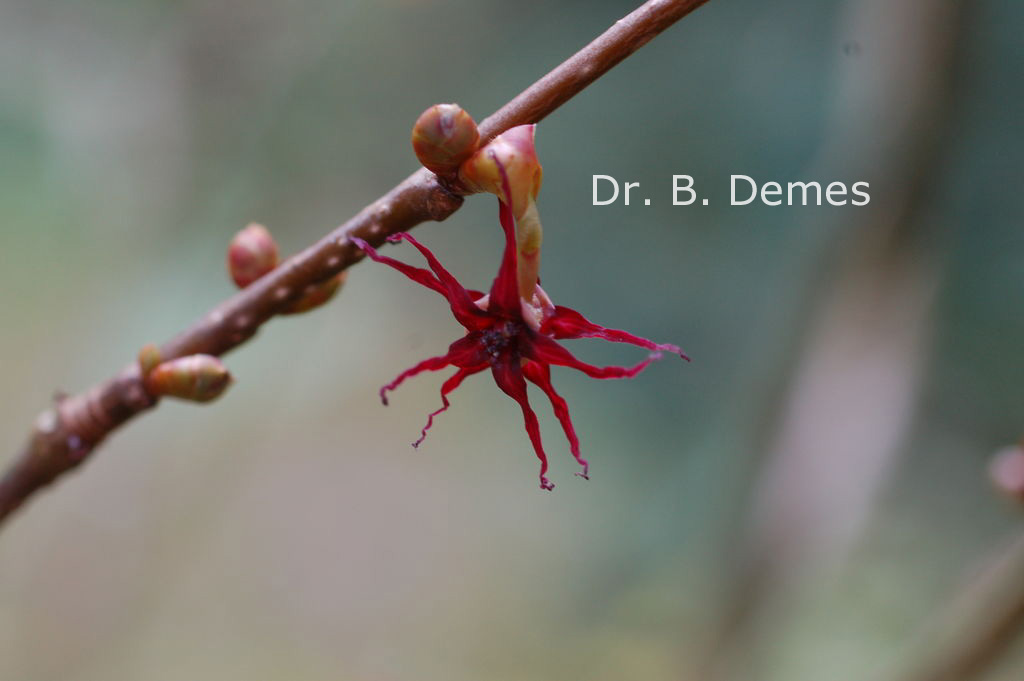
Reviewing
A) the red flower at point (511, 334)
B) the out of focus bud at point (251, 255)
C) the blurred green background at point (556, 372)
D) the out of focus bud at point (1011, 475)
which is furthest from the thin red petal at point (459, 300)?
the blurred green background at point (556, 372)

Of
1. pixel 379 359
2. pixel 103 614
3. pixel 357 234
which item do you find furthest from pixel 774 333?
pixel 357 234

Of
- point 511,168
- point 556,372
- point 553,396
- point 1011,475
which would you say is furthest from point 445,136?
point 556,372

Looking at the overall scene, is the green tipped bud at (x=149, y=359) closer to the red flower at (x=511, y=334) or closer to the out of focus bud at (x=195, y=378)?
the out of focus bud at (x=195, y=378)

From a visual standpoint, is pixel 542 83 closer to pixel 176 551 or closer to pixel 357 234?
pixel 357 234

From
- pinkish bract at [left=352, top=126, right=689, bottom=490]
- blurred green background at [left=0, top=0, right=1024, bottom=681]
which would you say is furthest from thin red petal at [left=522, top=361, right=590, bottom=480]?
blurred green background at [left=0, top=0, right=1024, bottom=681]

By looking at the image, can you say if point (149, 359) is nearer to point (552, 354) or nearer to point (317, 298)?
point (317, 298)

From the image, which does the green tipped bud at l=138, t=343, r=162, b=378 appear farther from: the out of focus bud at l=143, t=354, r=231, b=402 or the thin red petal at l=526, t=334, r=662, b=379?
the thin red petal at l=526, t=334, r=662, b=379
